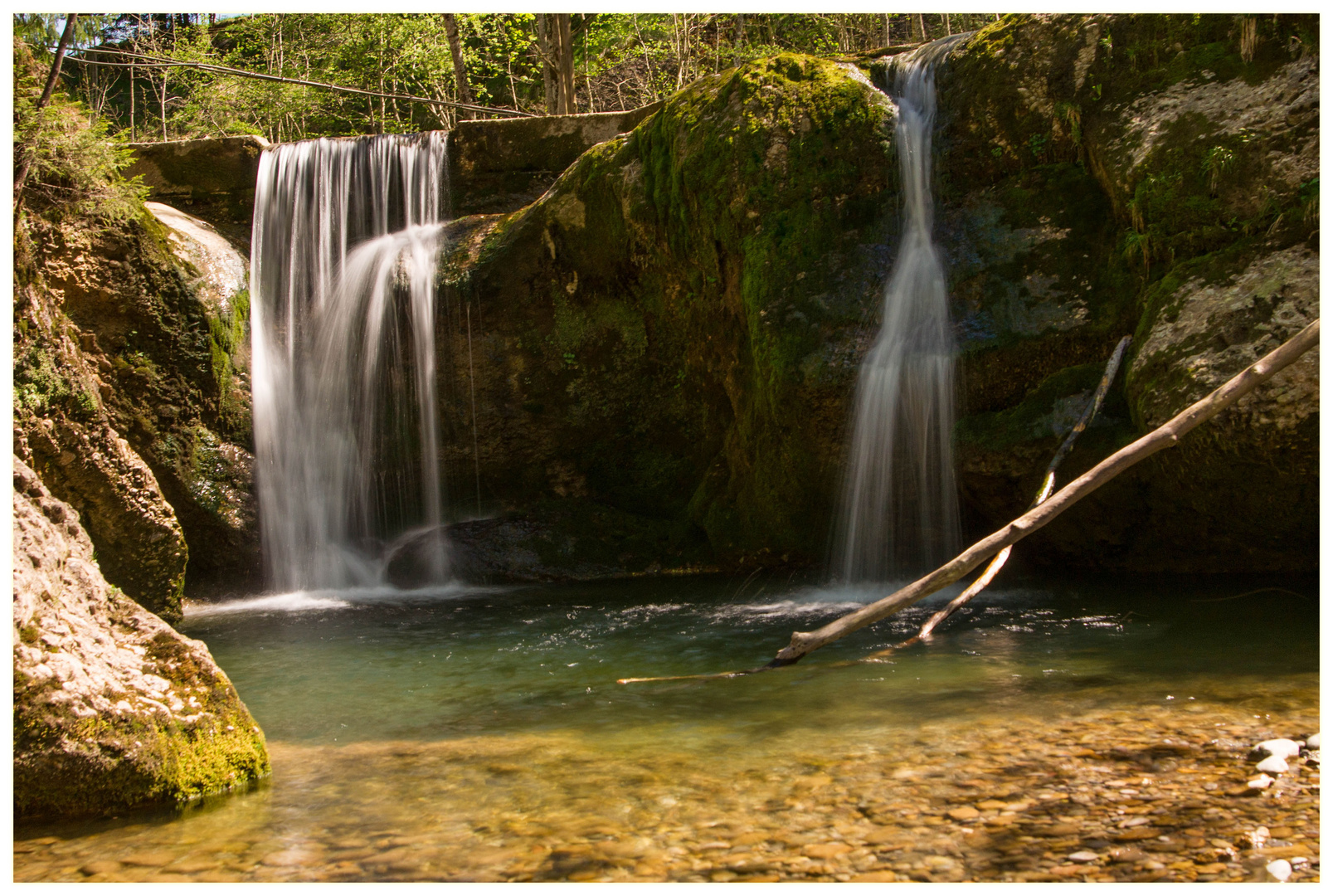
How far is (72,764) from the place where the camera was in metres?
3.23

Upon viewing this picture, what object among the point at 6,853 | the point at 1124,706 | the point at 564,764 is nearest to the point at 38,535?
the point at 6,853

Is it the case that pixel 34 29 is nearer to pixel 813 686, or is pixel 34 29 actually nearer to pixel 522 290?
pixel 522 290

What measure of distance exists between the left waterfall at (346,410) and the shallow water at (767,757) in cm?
358

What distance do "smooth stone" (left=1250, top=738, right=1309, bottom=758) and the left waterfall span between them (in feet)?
26.4

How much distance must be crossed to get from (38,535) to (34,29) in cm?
455

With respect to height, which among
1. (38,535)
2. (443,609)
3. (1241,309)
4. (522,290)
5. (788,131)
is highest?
(788,131)

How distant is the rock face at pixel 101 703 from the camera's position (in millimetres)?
3221

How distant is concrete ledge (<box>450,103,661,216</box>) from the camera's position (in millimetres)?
12602

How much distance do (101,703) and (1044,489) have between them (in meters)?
4.75

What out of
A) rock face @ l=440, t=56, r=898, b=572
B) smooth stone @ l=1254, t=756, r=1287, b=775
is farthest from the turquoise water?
rock face @ l=440, t=56, r=898, b=572

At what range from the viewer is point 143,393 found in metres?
9.57

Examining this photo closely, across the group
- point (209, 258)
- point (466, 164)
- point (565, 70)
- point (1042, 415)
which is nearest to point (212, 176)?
point (209, 258)

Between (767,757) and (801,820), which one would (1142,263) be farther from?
(801,820)
